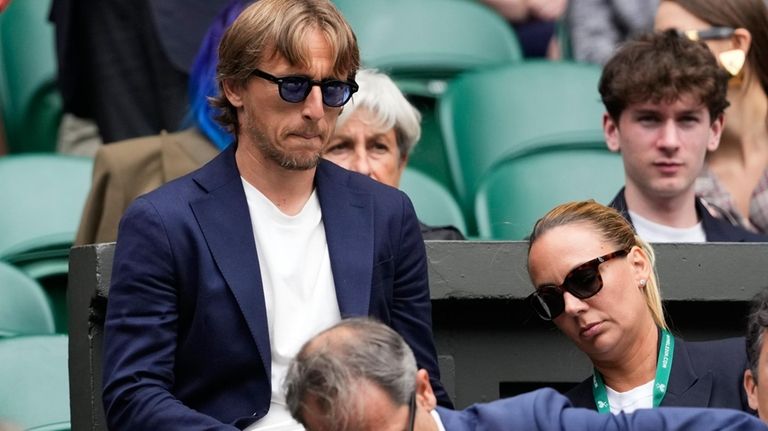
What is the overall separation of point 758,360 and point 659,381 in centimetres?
25

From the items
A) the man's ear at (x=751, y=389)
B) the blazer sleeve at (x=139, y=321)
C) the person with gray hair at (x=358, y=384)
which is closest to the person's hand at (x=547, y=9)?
the man's ear at (x=751, y=389)

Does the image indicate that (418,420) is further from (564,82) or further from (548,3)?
(548,3)

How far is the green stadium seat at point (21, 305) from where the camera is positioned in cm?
426

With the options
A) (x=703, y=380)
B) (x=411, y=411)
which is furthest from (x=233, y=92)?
(x=703, y=380)

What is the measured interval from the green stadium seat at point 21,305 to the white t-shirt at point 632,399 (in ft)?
5.56

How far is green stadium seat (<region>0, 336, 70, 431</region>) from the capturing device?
3795 mm

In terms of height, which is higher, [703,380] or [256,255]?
[256,255]

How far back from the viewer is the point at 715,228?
4.30 meters

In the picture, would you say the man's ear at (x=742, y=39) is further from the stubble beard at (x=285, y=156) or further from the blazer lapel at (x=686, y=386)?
the stubble beard at (x=285, y=156)

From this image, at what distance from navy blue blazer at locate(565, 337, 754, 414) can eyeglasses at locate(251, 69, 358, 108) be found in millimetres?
829

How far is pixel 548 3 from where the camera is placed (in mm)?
6582

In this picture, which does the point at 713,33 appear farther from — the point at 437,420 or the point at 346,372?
the point at 346,372

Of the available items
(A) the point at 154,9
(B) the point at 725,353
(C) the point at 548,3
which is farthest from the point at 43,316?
(C) the point at 548,3

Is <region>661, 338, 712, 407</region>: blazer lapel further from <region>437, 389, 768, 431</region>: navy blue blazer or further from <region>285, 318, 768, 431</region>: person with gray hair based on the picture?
<region>285, 318, 768, 431</region>: person with gray hair
